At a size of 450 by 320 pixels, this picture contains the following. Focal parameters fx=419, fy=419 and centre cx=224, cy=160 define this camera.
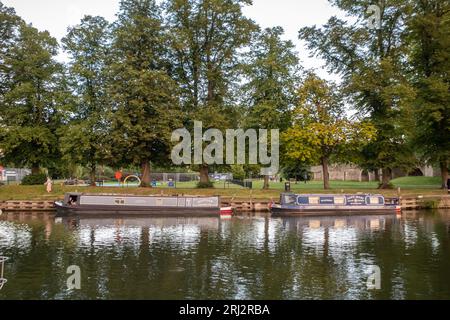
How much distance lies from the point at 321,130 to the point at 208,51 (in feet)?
60.8

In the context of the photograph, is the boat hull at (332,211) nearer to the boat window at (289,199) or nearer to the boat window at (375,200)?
the boat window at (375,200)

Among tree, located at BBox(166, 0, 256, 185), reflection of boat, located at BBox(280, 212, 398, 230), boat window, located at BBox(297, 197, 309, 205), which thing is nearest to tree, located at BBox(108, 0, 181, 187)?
tree, located at BBox(166, 0, 256, 185)

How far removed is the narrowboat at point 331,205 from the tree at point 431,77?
1426 cm

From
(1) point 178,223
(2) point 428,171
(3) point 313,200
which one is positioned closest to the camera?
(1) point 178,223

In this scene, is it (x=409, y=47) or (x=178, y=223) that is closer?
(x=178, y=223)

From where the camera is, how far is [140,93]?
170 ft

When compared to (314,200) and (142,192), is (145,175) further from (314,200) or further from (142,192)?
(314,200)

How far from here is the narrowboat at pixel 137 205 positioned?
4231cm

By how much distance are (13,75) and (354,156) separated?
4803 centimetres

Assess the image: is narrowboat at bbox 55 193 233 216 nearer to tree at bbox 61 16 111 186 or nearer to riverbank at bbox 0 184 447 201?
riverbank at bbox 0 184 447 201

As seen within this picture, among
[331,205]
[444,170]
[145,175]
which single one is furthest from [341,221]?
[145,175]

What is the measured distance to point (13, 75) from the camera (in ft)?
187
